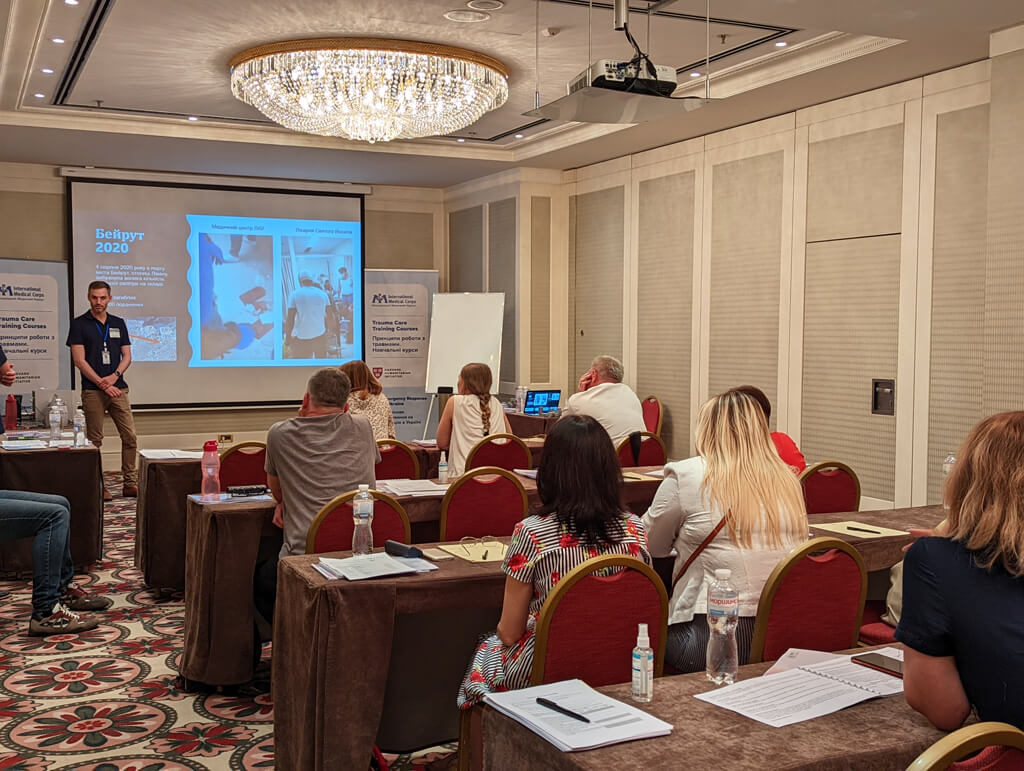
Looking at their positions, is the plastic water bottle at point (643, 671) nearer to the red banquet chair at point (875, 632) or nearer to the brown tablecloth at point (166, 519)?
the red banquet chair at point (875, 632)

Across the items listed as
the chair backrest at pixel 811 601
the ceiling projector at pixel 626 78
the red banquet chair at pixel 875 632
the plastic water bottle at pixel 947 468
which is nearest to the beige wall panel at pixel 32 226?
the ceiling projector at pixel 626 78

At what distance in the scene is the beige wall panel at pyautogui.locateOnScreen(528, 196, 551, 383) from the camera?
10.1 m

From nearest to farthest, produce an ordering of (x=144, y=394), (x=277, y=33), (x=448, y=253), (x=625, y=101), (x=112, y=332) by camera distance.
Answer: (x=625, y=101) < (x=277, y=33) < (x=112, y=332) < (x=144, y=394) < (x=448, y=253)

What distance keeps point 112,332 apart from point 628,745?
25.6 feet

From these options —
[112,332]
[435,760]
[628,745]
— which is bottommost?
[435,760]

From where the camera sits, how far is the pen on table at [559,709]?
1.85 metres

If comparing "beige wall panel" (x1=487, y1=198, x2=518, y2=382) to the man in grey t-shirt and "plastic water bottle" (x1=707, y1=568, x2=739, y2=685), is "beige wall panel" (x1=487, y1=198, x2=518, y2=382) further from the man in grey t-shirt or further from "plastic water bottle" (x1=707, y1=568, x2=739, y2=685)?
"plastic water bottle" (x1=707, y1=568, x2=739, y2=685)

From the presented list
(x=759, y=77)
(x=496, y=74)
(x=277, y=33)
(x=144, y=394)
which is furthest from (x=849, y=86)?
(x=144, y=394)

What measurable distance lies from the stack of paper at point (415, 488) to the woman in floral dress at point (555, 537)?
175cm

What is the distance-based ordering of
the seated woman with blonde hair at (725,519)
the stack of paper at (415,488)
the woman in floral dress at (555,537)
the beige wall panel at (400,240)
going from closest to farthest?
the woman in floral dress at (555,537)
the seated woman with blonde hair at (725,519)
the stack of paper at (415,488)
the beige wall panel at (400,240)

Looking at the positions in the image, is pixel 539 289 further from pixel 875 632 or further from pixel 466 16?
pixel 875 632

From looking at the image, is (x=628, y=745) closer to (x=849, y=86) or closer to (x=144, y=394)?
(x=849, y=86)

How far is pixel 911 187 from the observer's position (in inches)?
247

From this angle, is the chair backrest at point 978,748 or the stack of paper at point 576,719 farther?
the stack of paper at point 576,719
